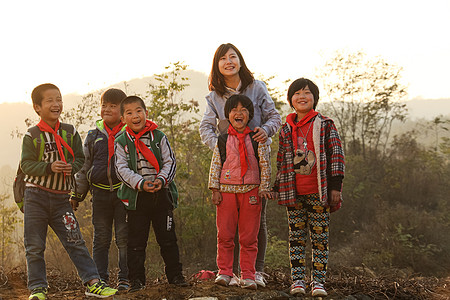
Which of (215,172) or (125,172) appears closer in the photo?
(125,172)

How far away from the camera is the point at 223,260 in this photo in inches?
156

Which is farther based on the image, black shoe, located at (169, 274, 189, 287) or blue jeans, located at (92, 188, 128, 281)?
blue jeans, located at (92, 188, 128, 281)

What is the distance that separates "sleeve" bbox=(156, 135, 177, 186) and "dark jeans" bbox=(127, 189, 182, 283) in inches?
5.5

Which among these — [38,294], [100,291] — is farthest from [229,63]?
[38,294]

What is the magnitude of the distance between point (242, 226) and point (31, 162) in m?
1.86

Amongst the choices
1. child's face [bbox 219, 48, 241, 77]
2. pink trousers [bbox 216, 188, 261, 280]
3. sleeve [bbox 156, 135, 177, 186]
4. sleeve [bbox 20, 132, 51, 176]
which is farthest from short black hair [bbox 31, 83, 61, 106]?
pink trousers [bbox 216, 188, 261, 280]

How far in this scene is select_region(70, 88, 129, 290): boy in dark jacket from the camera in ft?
13.9

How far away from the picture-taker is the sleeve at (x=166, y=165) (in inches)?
151

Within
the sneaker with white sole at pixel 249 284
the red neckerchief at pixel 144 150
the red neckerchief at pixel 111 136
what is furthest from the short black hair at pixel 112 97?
the sneaker with white sole at pixel 249 284

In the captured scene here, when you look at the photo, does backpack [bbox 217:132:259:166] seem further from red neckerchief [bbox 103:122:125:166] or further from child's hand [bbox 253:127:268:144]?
red neckerchief [bbox 103:122:125:166]

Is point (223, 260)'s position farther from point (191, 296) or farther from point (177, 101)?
point (177, 101)

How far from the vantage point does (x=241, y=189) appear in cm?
392

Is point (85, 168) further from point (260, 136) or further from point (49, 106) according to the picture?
point (260, 136)

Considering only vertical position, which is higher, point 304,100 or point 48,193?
point 304,100
